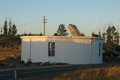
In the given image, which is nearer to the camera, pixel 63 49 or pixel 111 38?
pixel 63 49

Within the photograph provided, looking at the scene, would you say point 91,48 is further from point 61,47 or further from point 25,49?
point 25,49

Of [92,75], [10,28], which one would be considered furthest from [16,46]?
[92,75]

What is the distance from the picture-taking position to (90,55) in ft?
175

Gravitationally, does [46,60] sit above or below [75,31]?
below

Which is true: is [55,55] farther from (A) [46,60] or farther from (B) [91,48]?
(B) [91,48]

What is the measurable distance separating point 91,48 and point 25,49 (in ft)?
28.4

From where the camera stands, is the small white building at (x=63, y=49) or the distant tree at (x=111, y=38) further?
the distant tree at (x=111, y=38)

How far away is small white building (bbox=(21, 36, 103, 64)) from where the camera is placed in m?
52.7

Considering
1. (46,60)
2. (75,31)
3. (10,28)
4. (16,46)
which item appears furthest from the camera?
(10,28)

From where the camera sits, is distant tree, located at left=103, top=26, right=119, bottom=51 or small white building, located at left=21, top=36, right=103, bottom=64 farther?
distant tree, located at left=103, top=26, right=119, bottom=51

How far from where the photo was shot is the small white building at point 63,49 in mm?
52656

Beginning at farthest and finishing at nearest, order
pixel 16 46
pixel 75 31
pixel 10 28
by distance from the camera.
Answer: pixel 10 28, pixel 16 46, pixel 75 31

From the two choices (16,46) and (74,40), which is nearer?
(74,40)

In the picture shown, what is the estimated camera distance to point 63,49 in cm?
5272
